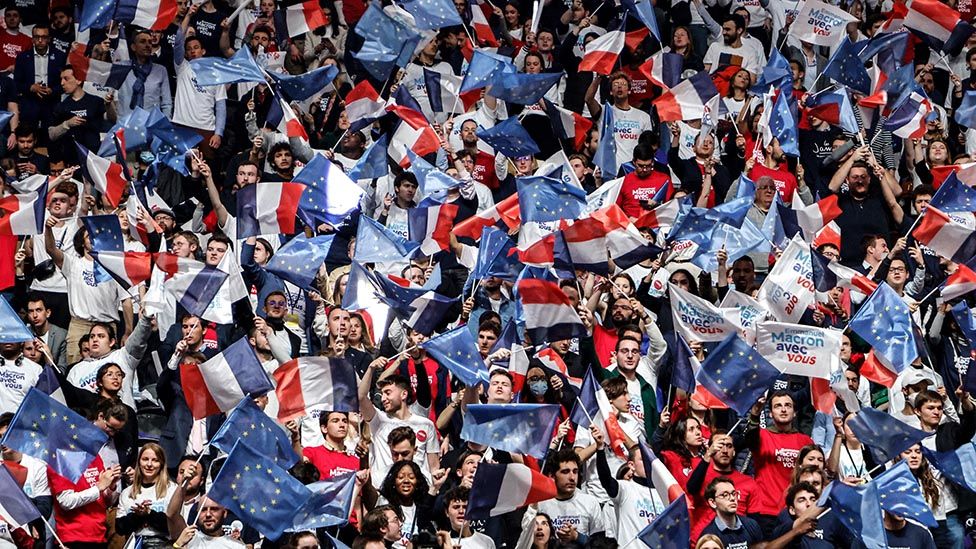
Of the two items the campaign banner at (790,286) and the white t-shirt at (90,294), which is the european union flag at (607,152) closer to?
the campaign banner at (790,286)

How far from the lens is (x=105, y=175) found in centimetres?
1639

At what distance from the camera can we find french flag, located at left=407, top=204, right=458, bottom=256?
15891 mm

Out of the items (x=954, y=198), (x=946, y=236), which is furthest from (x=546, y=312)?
(x=954, y=198)

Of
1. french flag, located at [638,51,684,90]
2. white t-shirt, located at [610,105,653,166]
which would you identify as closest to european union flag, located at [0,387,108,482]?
white t-shirt, located at [610,105,653,166]

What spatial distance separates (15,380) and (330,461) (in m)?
2.62

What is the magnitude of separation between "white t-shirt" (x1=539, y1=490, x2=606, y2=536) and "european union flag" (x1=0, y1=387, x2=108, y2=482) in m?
3.07

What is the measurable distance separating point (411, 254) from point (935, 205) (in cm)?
445

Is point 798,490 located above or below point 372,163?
above

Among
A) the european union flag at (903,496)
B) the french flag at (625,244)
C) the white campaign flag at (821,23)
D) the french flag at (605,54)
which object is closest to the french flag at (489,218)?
the french flag at (625,244)

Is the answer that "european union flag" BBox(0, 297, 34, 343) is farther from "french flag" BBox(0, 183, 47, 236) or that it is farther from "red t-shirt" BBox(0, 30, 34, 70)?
"red t-shirt" BBox(0, 30, 34, 70)

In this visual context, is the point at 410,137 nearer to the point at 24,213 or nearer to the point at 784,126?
the point at 784,126

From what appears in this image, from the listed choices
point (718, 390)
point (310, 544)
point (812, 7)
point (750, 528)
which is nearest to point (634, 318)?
point (718, 390)

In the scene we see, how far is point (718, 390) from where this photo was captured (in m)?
13.6

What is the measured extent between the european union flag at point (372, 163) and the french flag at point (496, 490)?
4704 mm
